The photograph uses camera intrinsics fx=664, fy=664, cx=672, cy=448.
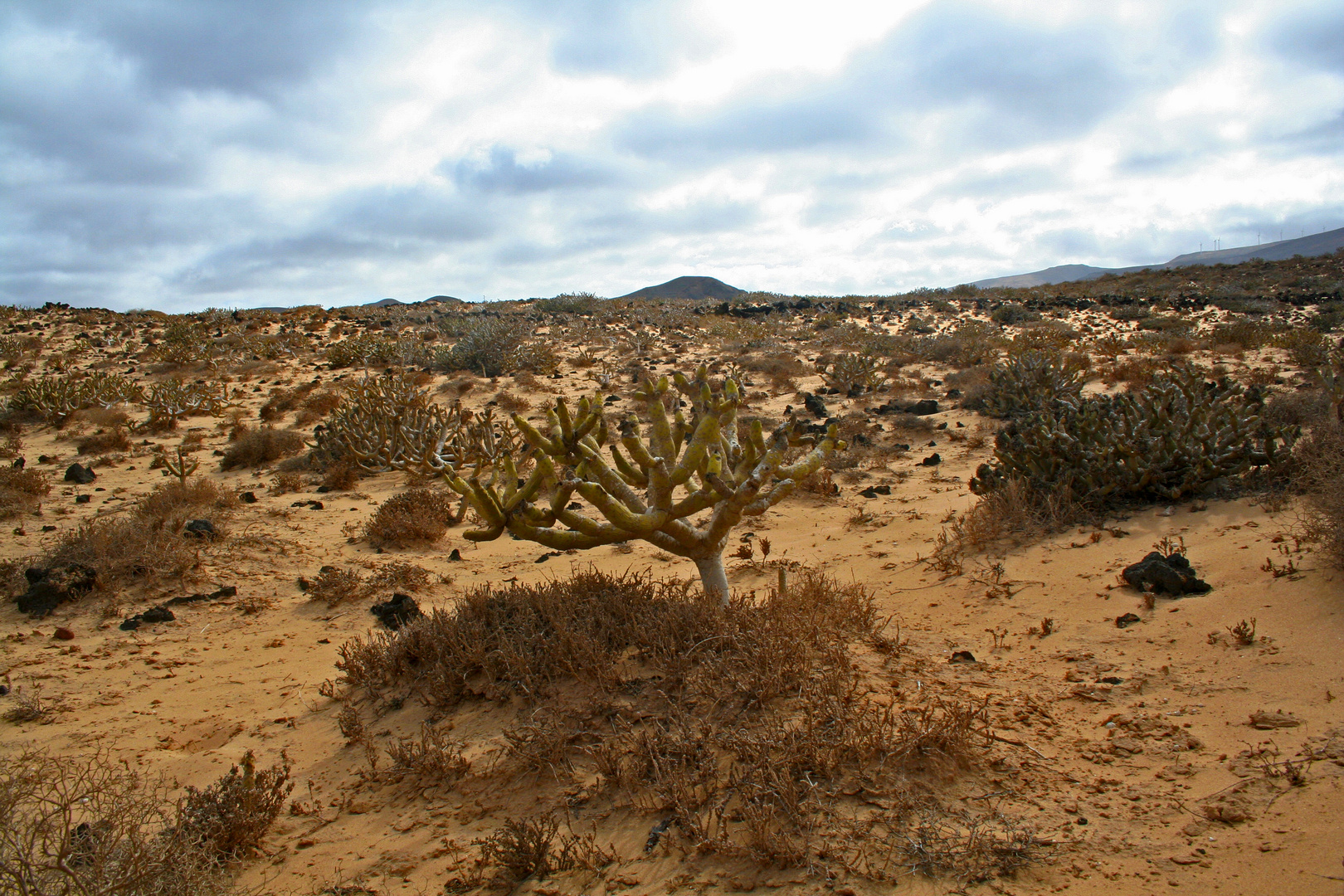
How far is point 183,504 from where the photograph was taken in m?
7.84

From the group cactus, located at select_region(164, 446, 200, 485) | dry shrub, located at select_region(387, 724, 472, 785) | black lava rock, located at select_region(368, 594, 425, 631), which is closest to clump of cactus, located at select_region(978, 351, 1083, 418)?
black lava rock, located at select_region(368, 594, 425, 631)

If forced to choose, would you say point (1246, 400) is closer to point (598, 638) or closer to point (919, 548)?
point (919, 548)

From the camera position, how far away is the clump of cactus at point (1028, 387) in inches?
429

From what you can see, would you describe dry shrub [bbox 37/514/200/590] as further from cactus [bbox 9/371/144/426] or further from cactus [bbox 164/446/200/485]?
cactus [bbox 9/371/144/426]

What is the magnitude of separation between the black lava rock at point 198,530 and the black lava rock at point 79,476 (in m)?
4.04

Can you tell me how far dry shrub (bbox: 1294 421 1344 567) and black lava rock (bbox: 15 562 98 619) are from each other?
9.42 meters

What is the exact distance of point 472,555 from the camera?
730cm

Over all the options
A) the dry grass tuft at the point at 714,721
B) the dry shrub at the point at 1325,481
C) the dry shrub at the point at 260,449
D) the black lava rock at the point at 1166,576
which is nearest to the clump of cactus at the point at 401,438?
the dry shrub at the point at 260,449

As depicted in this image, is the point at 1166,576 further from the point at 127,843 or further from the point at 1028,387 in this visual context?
the point at 1028,387

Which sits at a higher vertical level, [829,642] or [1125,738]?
[829,642]

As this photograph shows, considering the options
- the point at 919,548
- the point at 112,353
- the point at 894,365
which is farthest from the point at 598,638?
the point at 112,353

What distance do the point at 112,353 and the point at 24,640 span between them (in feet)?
62.3

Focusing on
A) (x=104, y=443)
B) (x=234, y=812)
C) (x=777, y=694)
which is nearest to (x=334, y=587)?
(x=234, y=812)

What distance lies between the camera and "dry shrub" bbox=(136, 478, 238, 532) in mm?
7225
